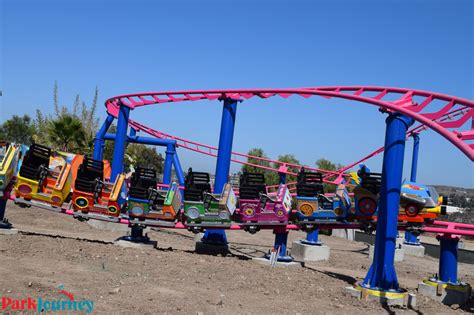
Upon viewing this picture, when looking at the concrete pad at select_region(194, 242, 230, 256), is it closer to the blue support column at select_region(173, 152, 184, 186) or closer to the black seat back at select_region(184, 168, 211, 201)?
the black seat back at select_region(184, 168, 211, 201)

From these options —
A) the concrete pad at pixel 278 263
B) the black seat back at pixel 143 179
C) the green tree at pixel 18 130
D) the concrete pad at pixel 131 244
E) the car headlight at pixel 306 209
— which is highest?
the green tree at pixel 18 130

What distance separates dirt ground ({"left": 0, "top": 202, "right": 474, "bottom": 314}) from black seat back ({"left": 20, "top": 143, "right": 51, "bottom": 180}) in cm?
112

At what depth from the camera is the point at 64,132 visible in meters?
17.5

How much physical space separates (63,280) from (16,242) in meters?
2.70

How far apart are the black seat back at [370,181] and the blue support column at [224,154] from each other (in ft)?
8.84

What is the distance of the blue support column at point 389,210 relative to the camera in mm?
6715

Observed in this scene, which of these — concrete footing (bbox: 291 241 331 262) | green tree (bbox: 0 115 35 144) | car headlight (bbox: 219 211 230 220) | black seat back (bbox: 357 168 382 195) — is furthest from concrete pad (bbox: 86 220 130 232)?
green tree (bbox: 0 115 35 144)

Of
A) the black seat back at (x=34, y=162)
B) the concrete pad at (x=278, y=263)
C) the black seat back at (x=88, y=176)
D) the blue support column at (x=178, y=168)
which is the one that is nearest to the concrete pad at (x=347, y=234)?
the blue support column at (x=178, y=168)

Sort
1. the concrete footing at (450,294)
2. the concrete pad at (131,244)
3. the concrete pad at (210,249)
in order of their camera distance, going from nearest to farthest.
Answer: the concrete footing at (450,294), the concrete pad at (131,244), the concrete pad at (210,249)

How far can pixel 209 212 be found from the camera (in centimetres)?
902

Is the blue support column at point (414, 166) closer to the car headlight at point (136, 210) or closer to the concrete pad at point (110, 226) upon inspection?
the concrete pad at point (110, 226)

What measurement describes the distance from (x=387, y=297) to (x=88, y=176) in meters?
5.79

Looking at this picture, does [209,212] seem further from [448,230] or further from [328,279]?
[448,230]

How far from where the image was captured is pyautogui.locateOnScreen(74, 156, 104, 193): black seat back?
29.3ft
